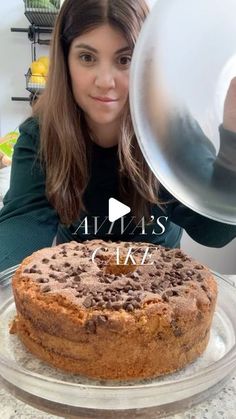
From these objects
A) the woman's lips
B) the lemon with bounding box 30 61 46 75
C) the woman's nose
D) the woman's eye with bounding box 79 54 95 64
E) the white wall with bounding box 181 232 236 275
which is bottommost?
the white wall with bounding box 181 232 236 275

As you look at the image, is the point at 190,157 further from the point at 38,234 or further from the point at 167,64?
the point at 38,234

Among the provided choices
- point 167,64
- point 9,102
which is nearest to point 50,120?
point 167,64

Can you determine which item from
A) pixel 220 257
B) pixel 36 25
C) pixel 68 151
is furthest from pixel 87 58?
pixel 220 257

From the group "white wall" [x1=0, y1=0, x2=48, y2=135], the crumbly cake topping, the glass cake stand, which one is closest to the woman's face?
the crumbly cake topping

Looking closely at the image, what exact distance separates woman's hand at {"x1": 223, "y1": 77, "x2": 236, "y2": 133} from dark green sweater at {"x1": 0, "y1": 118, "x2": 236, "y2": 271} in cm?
40

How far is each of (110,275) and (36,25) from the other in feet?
4.89

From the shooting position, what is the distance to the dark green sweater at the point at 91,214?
0.91m

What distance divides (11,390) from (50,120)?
61 centimetres

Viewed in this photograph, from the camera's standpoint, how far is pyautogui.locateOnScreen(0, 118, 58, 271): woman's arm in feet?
2.77

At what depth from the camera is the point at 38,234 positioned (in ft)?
3.01

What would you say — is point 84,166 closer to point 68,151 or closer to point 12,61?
point 68,151

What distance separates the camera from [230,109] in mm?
510

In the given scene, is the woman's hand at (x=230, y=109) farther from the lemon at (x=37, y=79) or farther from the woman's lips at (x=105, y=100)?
the lemon at (x=37, y=79)

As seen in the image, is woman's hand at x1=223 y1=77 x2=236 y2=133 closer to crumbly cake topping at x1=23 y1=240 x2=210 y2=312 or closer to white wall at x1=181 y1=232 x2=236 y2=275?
crumbly cake topping at x1=23 y1=240 x2=210 y2=312
